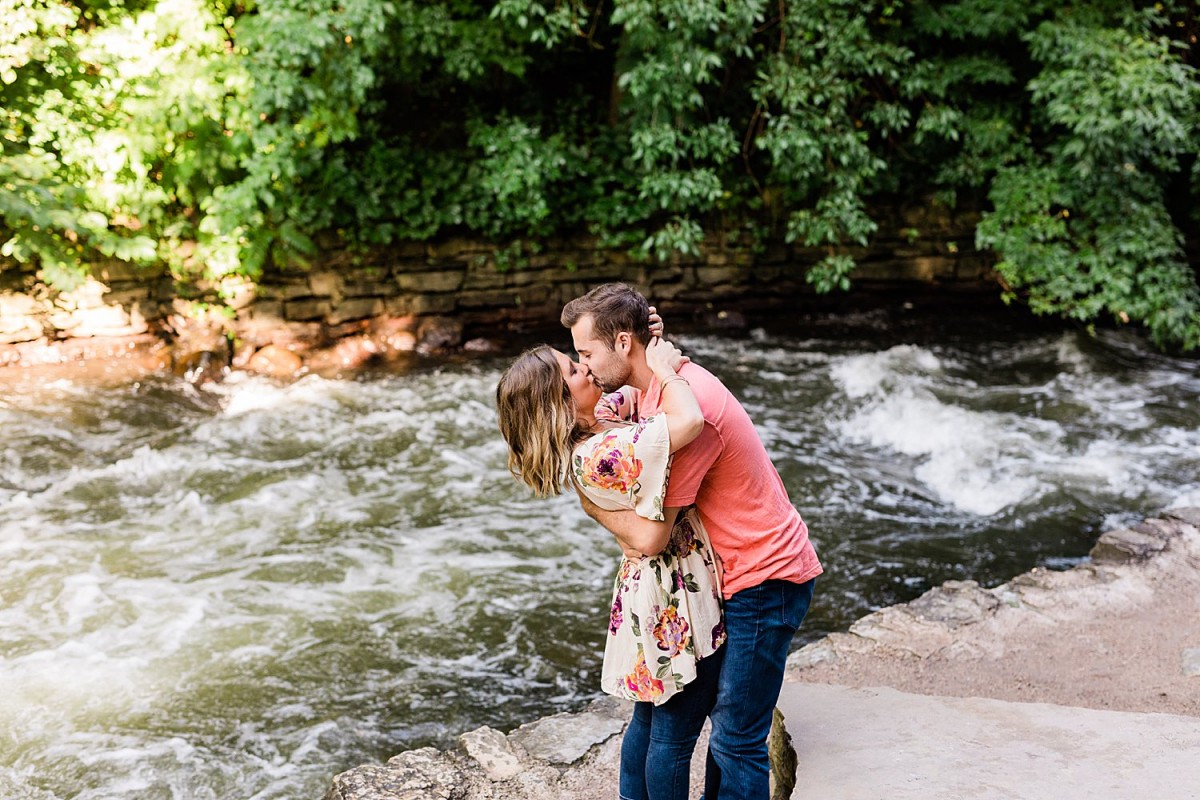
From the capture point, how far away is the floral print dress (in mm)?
2057

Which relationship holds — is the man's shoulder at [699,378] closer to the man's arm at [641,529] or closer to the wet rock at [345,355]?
the man's arm at [641,529]

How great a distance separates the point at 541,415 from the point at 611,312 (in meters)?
0.28

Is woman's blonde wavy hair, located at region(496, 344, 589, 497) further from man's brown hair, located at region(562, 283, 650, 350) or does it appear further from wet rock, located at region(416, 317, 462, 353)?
wet rock, located at region(416, 317, 462, 353)

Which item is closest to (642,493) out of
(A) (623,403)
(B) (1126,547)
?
(A) (623,403)

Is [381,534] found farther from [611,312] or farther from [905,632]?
[611,312]

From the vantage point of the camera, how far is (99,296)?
342 inches

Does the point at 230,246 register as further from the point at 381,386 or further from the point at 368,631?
the point at 368,631

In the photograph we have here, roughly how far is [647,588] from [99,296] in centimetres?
813

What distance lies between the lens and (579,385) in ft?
7.09

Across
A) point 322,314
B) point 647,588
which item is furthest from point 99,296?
point 647,588

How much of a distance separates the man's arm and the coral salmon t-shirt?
0.13m

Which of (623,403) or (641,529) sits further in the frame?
(623,403)

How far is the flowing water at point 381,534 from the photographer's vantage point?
3898 mm

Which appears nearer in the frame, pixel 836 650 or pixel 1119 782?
pixel 1119 782
